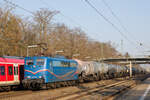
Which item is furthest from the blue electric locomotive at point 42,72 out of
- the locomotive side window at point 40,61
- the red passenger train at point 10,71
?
the red passenger train at point 10,71

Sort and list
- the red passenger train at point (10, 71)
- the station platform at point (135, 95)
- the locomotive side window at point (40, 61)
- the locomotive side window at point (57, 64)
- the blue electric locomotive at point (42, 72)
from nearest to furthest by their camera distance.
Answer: the station platform at point (135, 95) → the red passenger train at point (10, 71) → the blue electric locomotive at point (42, 72) → the locomotive side window at point (40, 61) → the locomotive side window at point (57, 64)

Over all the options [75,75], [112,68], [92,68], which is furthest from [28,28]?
[112,68]

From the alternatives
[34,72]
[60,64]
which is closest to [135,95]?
[60,64]

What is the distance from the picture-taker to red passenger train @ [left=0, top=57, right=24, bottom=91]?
66.7 ft

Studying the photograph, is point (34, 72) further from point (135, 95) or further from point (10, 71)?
point (135, 95)

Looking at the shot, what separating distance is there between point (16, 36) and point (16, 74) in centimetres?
1496

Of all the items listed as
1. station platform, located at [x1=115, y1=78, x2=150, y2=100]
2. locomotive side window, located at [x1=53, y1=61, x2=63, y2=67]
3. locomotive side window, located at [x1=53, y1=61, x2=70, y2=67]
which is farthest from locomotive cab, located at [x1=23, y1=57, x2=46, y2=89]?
station platform, located at [x1=115, y1=78, x2=150, y2=100]

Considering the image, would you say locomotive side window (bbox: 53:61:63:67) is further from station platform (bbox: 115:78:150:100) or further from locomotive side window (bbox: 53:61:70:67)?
station platform (bbox: 115:78:150:100)

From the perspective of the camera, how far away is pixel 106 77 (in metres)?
47.4

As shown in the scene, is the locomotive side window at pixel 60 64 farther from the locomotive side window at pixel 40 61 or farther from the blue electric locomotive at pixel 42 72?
the locomotive side window at pixel 40 61

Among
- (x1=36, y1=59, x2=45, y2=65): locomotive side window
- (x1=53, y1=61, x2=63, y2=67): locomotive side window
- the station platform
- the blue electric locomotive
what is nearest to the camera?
the station platform

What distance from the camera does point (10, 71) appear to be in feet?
70.1

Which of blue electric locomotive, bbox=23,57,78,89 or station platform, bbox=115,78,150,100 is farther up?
blue electric locomotive, bbox=23,57,78,89

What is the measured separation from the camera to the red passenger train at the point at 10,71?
20.3m
